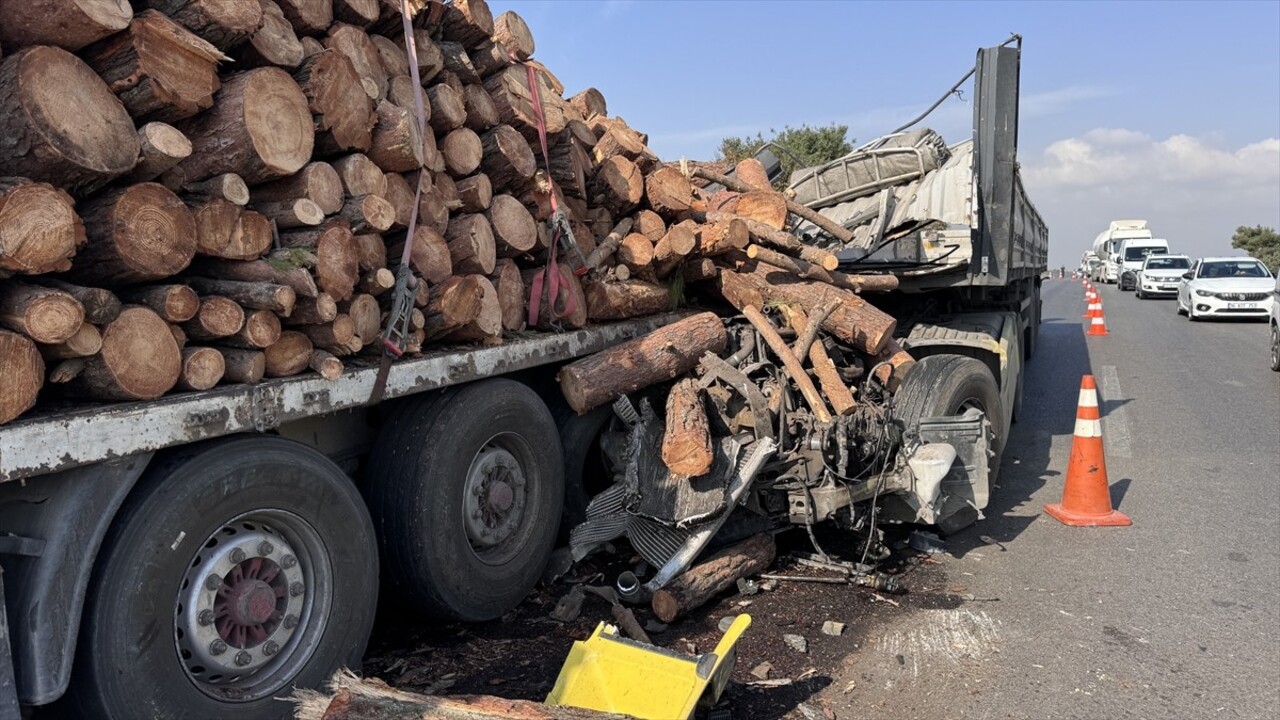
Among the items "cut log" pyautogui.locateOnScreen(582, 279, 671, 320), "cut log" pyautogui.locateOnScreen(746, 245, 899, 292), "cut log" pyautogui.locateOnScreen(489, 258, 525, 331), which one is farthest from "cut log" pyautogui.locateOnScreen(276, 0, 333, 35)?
"cut log" pyautogui.locateOnScreen(746, 245, 899, 292)

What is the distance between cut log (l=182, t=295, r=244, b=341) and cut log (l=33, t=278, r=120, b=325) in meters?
0.30

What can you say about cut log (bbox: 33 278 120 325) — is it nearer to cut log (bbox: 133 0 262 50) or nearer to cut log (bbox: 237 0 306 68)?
cut log (bbox: 133 0 262 50)

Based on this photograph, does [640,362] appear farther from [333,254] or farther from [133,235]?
[133,235]

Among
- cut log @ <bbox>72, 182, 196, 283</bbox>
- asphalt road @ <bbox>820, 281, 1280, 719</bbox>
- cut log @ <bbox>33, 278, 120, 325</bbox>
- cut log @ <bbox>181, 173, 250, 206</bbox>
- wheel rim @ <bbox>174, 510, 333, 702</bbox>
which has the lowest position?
asphalt road @ <bbox>820, 281, 1280, 719</bbox>

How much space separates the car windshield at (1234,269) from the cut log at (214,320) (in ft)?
70.8

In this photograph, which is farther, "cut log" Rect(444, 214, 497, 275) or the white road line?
the white road line

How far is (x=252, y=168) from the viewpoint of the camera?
3.34 metres

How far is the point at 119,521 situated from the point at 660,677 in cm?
194

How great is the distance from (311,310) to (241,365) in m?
0.38

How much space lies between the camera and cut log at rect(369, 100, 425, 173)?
3998 mm

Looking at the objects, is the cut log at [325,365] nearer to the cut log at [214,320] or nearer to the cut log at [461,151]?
the cut log at [214,320]

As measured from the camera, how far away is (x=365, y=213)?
3785 millimetres

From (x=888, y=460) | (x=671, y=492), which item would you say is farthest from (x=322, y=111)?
(x=888, y=460)

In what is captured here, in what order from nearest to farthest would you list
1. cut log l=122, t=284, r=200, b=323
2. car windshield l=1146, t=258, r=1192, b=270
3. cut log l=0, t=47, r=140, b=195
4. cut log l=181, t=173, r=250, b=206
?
cut log l=0, t=47, r=140, b=195 < cut log l=122, t=284, r=200, b=323 < cut log l=181, t=173, r=250, b=206 < car windshield l=1146, t=258, r=1192, b=270
